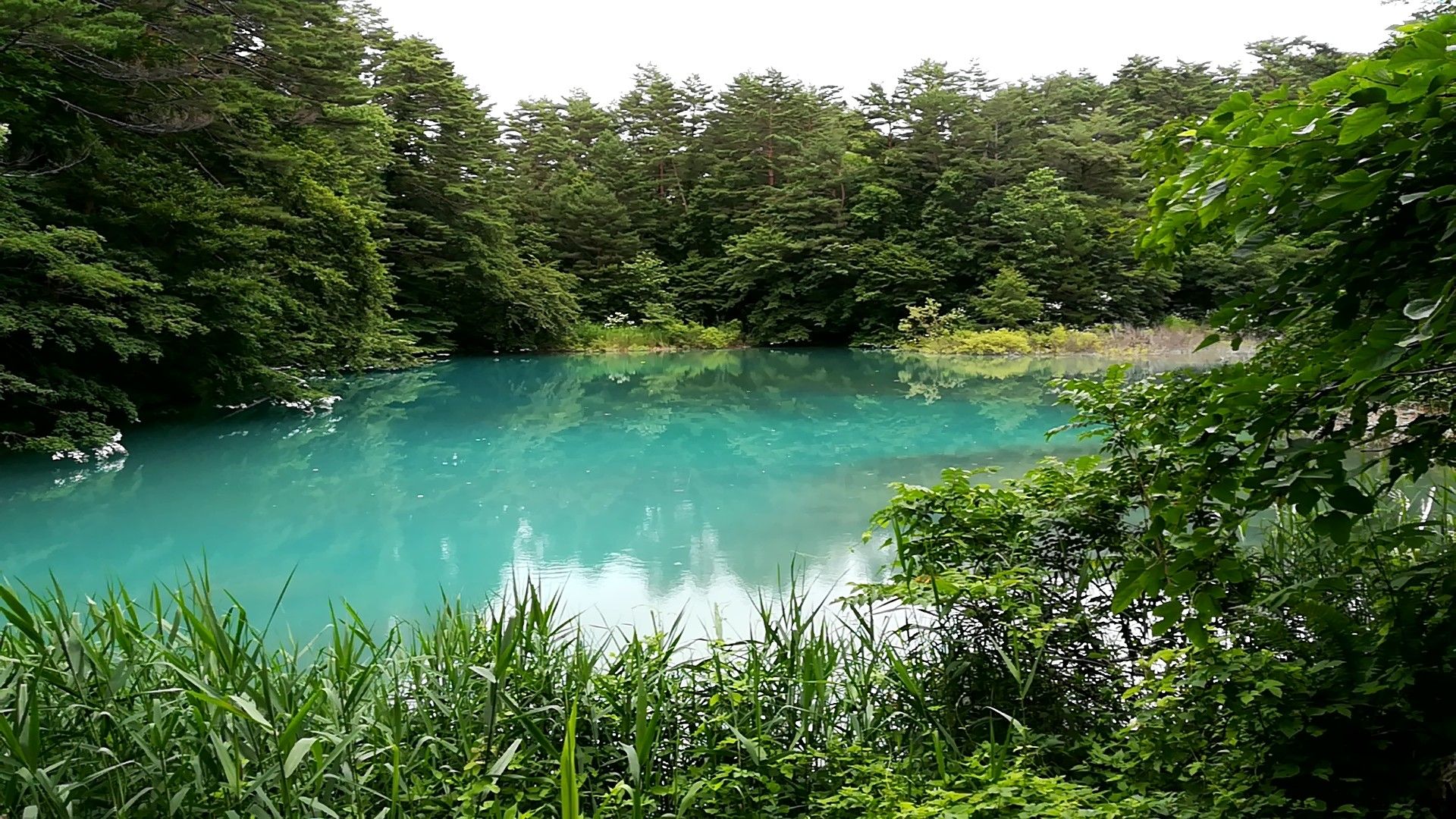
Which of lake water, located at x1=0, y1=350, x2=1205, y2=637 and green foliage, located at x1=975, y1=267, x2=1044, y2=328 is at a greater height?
green foliage, located at x1=975, y1=267, x2=1044, y2=328

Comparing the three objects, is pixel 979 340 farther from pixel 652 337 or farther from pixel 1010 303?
pixel 652 337

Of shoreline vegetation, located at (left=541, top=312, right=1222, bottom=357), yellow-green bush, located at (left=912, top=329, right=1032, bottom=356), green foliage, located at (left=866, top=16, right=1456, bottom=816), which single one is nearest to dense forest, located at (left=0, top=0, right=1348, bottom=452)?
green foliage, located at (left=866, top=16, right=1456, bottom=816)

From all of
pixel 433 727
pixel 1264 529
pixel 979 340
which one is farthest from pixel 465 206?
pixel 1264 529

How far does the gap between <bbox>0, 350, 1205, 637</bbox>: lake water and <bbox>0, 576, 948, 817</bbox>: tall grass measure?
3.04 ft

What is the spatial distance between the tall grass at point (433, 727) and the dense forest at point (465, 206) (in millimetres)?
1196

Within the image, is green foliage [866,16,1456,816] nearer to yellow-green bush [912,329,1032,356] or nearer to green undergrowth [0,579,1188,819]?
green undergrowth [0,579,1188,819]

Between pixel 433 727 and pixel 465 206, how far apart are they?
50.0ft

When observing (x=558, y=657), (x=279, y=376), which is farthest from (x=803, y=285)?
(x=558, y=657)

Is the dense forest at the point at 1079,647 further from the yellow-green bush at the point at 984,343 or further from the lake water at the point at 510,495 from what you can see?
the yellow-green bush at the point at 984,343

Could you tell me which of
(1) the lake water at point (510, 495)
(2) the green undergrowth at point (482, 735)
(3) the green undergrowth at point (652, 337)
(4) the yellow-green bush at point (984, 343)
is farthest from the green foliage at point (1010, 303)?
(2) the green undergrowth at point (482, 735)

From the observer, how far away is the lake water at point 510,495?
3.80 meters

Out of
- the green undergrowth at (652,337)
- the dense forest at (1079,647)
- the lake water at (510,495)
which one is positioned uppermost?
the green undergrowth at (652,337)

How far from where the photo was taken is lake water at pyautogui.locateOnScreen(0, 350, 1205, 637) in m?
3.80

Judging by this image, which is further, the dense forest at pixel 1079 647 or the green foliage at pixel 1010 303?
the green foliage at pixel 1010 303
